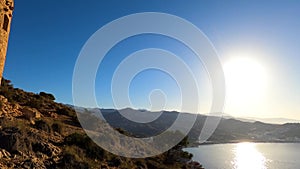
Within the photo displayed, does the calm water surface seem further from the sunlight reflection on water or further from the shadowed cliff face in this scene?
the shadowed cliff face

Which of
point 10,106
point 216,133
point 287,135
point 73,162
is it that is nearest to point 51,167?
point 73,162

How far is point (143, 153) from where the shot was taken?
21.8 metres

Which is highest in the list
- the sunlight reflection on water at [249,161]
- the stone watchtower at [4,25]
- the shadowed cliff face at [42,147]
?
the stone watchtower at [4,25]

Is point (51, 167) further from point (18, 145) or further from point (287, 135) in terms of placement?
point (287, 135)

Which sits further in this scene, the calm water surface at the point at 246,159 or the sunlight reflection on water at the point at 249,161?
the sunlight reflection on water at the point at 249,161

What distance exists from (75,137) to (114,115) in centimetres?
9284

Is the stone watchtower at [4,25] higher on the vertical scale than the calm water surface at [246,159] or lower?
higher

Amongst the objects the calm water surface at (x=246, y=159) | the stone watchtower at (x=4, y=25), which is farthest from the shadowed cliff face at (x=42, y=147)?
the calm water surface at (x=246, y=159)

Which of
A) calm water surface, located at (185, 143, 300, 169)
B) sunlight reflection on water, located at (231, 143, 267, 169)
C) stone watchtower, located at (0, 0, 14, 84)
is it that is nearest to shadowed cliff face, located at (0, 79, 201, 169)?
stone watchtower, located at (0, 0, 14, 84)

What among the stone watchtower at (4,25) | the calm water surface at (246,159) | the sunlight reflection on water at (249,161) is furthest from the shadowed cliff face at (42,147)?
the sunlight reflection on water at (249,161)

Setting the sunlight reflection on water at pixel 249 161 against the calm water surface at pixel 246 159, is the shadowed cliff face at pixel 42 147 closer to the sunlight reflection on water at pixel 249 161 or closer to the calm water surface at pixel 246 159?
the calm water surface at pixel 246 159

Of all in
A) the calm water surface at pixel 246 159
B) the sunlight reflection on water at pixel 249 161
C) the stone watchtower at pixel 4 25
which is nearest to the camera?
the stone watchtower at pixel 4 25

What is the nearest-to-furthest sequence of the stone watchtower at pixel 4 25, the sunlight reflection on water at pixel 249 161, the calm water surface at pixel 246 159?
the stone watchtower at pixel 4 25 → the calm water surface at pixel 246 159 → the sunlight reflection on water at pixel 249 161

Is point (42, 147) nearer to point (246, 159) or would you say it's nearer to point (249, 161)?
point (249, 161)
